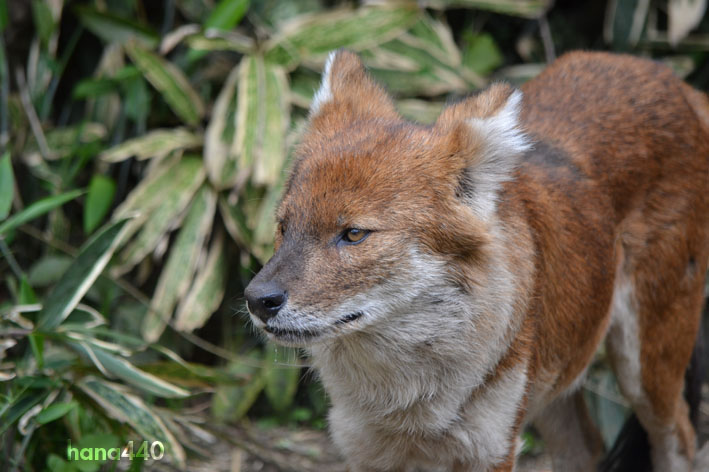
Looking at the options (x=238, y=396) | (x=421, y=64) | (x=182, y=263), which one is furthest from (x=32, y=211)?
(x=421, y=64)

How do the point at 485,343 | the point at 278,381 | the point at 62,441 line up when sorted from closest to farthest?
1. the point at 485,343
2. the point at 62,441
3. the point at 278,381

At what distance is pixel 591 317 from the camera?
3811 millimetres

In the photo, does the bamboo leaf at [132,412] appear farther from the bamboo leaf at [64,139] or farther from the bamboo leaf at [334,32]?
the bamboo leaf at [334,32]

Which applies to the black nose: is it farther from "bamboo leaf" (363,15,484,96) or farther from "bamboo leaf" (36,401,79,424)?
"bamboo leaf" (363,15,484,96)

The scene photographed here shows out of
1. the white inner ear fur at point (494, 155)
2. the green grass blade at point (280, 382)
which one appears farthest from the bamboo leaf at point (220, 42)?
the white inner ear fur at point (494, 155)

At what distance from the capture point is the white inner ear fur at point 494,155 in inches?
122

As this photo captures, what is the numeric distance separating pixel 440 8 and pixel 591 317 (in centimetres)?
300

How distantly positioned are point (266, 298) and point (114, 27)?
3.78 m

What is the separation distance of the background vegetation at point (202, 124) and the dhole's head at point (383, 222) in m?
2.04

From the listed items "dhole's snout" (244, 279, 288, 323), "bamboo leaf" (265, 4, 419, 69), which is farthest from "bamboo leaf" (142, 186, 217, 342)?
"dhole's snout" (244, 279, 288, 323)

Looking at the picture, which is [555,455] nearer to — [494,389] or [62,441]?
[494,389]

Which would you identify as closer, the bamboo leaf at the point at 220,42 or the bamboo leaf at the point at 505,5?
the bamboo leaf at the point at 220,42

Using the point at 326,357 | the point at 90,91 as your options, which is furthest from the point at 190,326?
the point at 326,357

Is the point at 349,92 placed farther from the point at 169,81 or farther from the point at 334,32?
the point at 169,81
